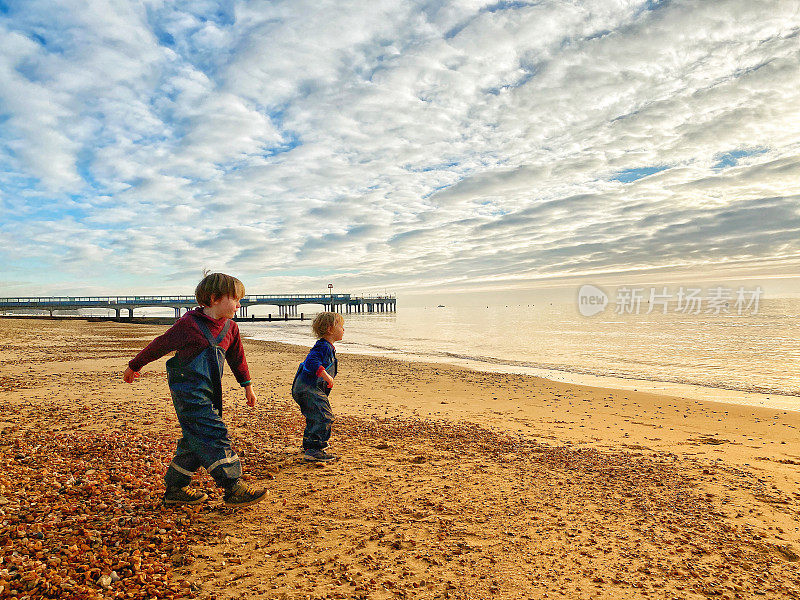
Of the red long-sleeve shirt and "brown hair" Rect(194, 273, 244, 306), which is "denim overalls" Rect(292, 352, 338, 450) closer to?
the red long-sleeve shirt

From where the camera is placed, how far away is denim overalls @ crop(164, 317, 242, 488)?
407 cm

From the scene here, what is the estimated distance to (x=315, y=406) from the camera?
587 centimetres

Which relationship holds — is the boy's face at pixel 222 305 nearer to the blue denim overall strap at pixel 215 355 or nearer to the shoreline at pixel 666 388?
the blue denim overall strap at pixel 215 355

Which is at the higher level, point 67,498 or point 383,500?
point 67,498

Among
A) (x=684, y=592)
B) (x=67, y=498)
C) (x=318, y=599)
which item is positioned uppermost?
(x=67, y=498)

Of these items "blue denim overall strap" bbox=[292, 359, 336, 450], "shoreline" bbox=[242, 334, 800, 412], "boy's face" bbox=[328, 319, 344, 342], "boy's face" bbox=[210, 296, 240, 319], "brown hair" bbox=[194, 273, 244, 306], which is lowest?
"shoreline" bbox=[242, 334, 800, 412]

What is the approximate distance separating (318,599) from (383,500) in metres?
1.73

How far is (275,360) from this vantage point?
64.8ft

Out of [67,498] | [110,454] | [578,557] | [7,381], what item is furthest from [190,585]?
[7,381]

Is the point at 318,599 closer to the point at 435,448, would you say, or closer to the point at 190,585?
the point at 190,585

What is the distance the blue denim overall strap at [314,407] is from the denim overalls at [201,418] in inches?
63.5

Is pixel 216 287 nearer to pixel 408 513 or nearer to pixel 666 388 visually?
pixel 408 513

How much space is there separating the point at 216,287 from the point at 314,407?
2.31 metres

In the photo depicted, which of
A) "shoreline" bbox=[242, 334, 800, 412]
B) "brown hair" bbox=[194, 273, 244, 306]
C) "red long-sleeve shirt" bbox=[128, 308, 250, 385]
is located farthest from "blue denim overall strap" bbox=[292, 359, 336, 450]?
"shoreline" bbox=[242, 334, 800, 412]
